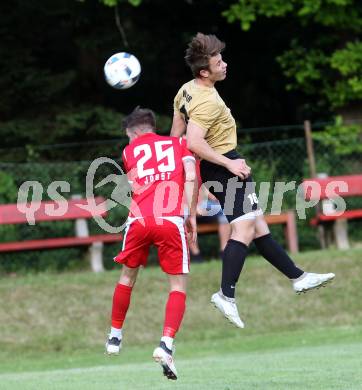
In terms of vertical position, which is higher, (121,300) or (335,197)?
(121,300)

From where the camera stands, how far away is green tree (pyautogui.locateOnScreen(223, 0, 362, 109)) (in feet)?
58.4

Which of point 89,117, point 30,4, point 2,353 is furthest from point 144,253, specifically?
point 30,4

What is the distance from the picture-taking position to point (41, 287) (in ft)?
46.7

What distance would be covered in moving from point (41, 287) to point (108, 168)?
2.21m

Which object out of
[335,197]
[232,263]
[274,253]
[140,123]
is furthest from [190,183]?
[335,197]

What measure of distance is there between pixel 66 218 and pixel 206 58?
7534 millimetres

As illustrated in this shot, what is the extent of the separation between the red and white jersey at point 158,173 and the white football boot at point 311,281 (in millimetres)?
1025

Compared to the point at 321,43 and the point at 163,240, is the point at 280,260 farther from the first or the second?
the point at 321,43

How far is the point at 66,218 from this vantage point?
15094 millimetres

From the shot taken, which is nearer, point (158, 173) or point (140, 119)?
point (158, 173)

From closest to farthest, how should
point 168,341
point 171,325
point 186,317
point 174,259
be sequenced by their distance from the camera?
point 168,341 < point 171,325 < point 174,259 < point 186,317

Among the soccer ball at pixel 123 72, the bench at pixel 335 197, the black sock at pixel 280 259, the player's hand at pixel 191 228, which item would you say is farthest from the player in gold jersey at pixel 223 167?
the bench at pixel 335 197

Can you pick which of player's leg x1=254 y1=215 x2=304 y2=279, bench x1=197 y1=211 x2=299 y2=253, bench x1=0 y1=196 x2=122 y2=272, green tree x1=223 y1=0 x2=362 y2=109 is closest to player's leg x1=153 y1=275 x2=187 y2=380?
player's leg x1=254 y1=215 x2=304 y2=279

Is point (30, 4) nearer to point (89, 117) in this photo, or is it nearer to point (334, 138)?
point (89, 117)
